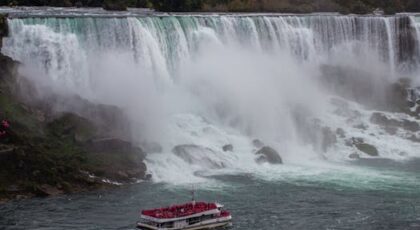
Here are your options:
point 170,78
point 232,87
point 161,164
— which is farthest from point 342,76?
point 161,164

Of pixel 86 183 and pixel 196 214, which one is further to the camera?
pixel 86 183

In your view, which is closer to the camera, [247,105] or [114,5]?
[247,105]

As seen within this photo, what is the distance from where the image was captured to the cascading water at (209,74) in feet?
182

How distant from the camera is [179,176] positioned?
5122 cm

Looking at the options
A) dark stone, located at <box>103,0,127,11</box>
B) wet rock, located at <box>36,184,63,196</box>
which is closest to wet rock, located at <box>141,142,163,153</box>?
wet rock, located at <box>36,184,63,196</box>

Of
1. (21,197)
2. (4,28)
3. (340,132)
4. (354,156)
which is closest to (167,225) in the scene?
(21,197)

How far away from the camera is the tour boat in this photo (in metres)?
39.1

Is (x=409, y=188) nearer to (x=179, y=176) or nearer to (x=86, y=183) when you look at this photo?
(x=179, y=176)

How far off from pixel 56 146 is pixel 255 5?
128ft

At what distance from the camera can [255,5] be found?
84938 mm

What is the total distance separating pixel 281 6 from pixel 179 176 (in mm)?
37617

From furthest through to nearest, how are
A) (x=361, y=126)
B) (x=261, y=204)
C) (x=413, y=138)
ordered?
(x=361, y=126) < (x=413, y=138) < (x=261, y=204)

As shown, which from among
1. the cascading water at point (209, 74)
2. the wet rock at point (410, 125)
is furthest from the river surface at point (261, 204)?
the wet rock at point (410, 125)

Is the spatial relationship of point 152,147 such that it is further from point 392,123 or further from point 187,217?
point 392,123
